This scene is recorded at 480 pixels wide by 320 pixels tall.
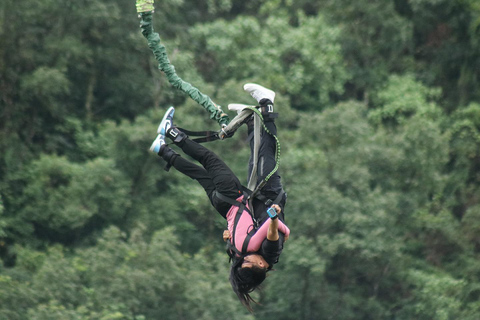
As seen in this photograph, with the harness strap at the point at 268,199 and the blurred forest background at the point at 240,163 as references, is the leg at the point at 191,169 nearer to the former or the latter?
the harness strap at the point at 268,199

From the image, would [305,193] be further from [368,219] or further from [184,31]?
[184,31]

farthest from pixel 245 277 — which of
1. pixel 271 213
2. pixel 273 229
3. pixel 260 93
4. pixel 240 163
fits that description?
pixel 240 163

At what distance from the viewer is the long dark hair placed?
468 centimetres

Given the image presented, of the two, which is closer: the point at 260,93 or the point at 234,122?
the point at 234,122

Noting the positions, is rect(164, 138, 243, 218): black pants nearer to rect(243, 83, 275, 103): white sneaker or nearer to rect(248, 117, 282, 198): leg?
rect(248, 117, 282, 198): leg

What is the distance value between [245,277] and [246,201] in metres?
0.44

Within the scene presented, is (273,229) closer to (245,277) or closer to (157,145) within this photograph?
(245,277)

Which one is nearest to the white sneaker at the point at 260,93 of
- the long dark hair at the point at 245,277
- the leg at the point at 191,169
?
the leg at the point at 191,169

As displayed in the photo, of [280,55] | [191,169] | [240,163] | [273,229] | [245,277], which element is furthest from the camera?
[280,55]

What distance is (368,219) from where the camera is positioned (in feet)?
44.3

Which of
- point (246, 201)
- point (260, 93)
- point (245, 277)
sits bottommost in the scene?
point (245, 277)

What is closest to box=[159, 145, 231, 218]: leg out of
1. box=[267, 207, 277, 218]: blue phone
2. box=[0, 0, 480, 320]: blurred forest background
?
box=[267, 207, 277, 218]: blue phone

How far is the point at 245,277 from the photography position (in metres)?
4.73

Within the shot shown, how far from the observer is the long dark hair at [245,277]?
15.4ft
